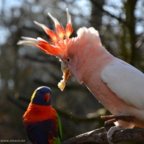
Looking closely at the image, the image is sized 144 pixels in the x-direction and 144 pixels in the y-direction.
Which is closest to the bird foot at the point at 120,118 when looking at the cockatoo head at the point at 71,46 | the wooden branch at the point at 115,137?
the wooden branch at the point at 115,137

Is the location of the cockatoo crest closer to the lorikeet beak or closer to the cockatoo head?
the cockatoo head

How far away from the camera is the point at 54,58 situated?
5656mm

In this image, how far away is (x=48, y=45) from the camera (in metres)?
2.67

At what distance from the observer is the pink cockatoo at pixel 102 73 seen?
2434mm

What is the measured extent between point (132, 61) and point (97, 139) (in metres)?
2.33

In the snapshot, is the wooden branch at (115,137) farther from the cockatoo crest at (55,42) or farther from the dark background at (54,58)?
the dark background at (54,58)

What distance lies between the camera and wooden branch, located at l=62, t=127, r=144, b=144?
229cm

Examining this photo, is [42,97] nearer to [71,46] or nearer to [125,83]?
[71,46]

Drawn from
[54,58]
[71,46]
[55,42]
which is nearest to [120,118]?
[71,46]

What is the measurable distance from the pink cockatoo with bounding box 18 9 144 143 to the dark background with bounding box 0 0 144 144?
5.77 ft

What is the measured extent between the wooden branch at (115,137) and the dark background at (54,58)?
1882mm

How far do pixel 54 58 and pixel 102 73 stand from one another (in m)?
3.22

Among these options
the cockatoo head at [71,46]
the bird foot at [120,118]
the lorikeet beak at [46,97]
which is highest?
the cockatoo head at [71,46]

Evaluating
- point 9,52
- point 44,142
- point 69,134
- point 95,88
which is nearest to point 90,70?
point 95,88
